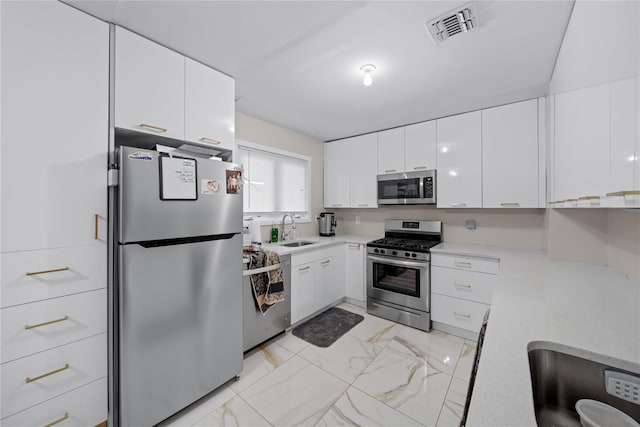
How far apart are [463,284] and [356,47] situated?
2346 mm

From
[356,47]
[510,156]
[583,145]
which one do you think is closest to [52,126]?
[356,47]

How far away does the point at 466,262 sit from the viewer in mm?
2484

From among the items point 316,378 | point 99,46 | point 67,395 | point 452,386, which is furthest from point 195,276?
point 452,386

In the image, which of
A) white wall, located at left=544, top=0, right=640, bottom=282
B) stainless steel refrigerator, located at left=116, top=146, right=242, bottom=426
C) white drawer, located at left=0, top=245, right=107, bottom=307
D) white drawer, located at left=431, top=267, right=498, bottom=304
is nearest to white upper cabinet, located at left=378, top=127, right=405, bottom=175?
white drawer, located at left=431, top=267, right=498, bottom=304

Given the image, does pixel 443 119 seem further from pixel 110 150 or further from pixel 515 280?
pixel 110 150

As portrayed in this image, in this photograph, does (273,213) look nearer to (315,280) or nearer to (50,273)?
(315,280)

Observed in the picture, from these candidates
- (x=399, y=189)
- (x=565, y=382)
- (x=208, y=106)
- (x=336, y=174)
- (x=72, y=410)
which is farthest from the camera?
(x=336, y=174)

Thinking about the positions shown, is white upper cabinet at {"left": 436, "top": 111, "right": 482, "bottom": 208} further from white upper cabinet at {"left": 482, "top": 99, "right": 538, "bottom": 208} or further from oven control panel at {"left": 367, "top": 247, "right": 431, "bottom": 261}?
oven control panel at {"left": 367, "top": 247, "right": 431, "bottom": 261}

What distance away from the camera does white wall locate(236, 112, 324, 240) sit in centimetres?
289

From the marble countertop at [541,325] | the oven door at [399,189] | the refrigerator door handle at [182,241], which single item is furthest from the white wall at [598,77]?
the refrigerator door handle at [182,241]

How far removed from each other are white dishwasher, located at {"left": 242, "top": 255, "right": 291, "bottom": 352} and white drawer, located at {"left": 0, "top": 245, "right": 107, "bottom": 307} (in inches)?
37.7

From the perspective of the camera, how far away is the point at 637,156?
728 mm

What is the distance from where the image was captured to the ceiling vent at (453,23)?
1.34m

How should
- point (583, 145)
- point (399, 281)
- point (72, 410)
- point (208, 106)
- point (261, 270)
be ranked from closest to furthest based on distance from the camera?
point (583, 145), point (72, 410), point (208, 106), point (261, 270), point (399, 281)
